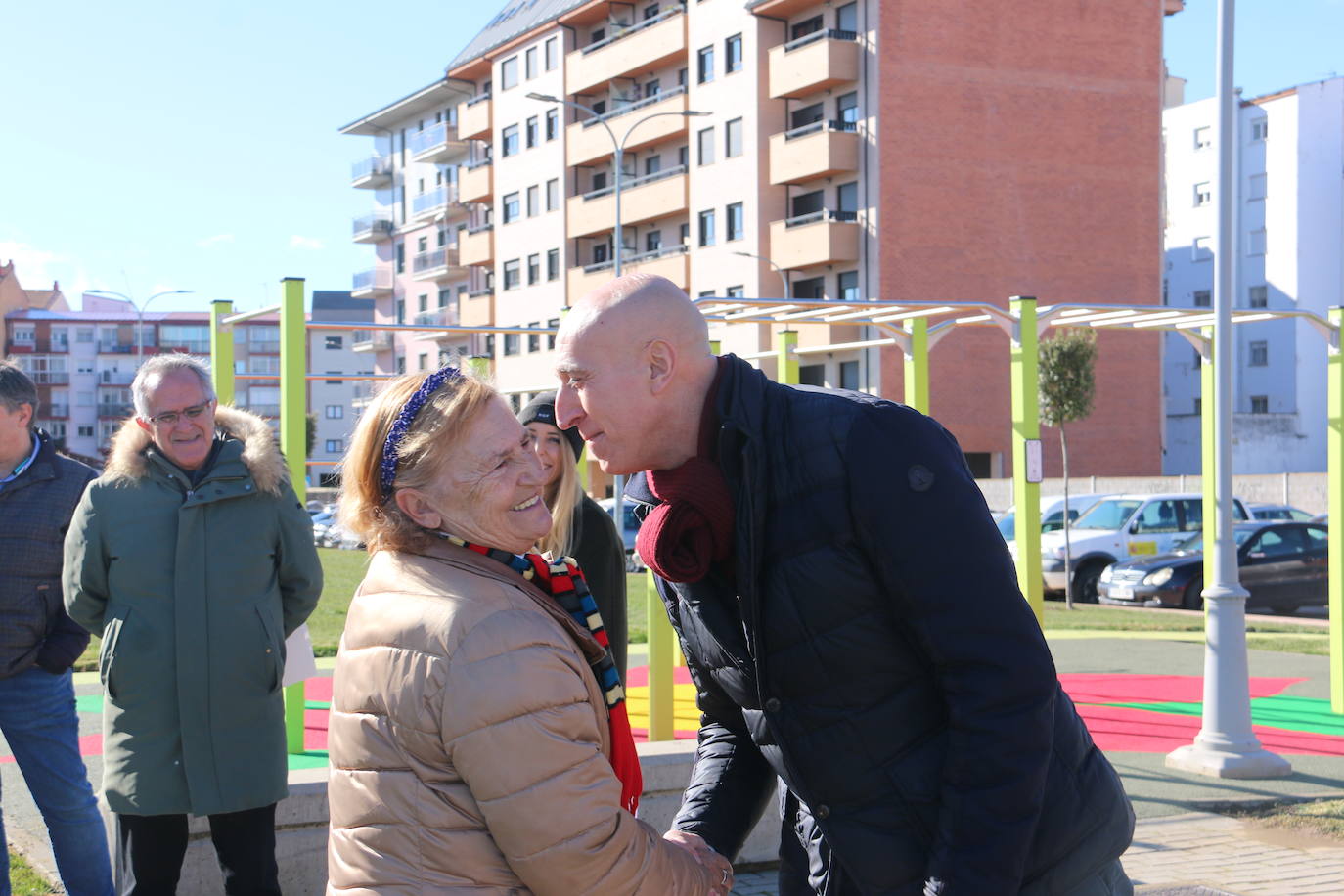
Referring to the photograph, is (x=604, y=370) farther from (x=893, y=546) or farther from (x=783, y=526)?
(x=893, y=546)

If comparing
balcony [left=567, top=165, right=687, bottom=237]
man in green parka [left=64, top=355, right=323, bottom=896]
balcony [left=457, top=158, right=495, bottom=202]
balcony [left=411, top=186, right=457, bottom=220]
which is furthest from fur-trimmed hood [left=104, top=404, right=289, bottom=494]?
balcony [left=411, top=186, right=457, bottom=220]

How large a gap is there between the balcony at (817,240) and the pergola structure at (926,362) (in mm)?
32507

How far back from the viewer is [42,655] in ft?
16.5

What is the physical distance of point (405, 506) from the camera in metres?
2.47

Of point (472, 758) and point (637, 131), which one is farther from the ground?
point (637, 131)

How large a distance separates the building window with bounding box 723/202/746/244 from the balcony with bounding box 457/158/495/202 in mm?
17327

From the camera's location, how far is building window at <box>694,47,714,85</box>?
162ft

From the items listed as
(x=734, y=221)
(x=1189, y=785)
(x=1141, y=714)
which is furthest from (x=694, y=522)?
(x=734, y=221)

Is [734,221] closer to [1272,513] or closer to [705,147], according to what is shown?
[705,147]

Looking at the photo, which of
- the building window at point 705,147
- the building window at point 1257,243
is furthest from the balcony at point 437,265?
the building window at point 1257,243

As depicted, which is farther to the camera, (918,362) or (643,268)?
(643,268)

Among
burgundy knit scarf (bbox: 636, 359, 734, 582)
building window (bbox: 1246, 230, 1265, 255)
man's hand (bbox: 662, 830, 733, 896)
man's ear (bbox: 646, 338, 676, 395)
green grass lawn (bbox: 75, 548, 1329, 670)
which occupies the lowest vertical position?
green grass lawn (bbox: 75, 548, 1329, 670)

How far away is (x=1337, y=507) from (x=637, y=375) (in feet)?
29.7

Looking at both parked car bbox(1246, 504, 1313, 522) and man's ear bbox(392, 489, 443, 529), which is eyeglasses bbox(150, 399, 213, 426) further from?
parked car bbox(1246, 504, 1313, 522)
